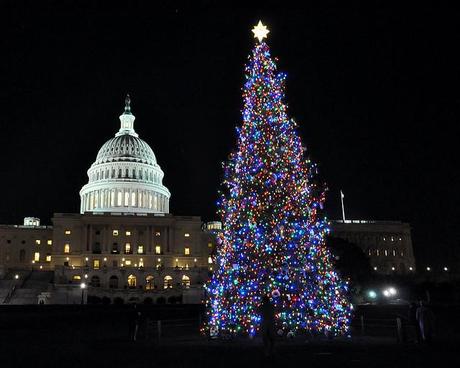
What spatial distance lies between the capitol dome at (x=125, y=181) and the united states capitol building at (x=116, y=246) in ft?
0.77

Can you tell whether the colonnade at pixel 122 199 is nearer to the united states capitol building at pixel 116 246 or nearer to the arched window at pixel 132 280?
the united states capitol building at pixel 116 246

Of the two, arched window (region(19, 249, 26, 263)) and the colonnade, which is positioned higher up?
the colonnade

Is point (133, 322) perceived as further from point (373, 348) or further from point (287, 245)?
point (373, 348)

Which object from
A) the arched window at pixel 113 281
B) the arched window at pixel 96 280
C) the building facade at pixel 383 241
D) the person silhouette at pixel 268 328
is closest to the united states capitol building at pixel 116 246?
the arched window at pixel 96 280

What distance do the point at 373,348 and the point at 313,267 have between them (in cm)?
426

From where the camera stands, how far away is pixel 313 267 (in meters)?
23.1

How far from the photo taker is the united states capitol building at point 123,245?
7581cm

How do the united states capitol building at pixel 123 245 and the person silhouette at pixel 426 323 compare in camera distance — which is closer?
the person silhouette at pixel 426 323

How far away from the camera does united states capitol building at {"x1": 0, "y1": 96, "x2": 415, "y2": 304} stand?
75812 millimetres

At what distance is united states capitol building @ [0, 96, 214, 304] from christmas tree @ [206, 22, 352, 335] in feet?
165

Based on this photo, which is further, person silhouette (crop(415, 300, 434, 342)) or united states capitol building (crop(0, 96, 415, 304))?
united states capitol building (crop(0, 96, 415, 304))

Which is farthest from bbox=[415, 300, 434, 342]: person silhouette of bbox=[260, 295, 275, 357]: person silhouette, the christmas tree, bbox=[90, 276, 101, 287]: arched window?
bbox=[90, 276, 101, 287]: arched window

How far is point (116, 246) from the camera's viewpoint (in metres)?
109

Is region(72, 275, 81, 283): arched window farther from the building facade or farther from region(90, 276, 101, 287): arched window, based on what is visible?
the building facade
